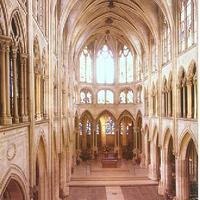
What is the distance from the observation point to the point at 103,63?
1615 inches

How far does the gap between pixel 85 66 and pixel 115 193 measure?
20.0 meters

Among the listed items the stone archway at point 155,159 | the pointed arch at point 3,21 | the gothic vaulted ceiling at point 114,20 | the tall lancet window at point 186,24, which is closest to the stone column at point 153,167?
the stone archway at point 155,159

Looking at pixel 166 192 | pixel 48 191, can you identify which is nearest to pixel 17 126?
pixel 48 191

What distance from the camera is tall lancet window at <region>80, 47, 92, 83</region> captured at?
39.9 m

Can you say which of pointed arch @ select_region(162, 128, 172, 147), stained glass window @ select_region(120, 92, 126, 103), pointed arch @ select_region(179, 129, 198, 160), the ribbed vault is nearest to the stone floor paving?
pointed arch @ select_region(162, 128, 172, 147)

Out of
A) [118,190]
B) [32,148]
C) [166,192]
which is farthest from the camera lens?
[118,190]

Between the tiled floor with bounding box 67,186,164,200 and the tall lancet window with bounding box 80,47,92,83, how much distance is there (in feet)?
57.4

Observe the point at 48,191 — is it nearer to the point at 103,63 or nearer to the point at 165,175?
the point at 165,175

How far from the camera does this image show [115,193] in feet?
81.0

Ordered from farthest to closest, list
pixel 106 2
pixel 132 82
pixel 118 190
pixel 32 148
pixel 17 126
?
pixel 132 82 → pixel 106 2 → pixel 118 190 → pixel 32 148 → pixel 17 126

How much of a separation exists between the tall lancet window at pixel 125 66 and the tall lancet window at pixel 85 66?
4.28 metres

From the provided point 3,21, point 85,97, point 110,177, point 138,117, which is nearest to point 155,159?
point 110,177

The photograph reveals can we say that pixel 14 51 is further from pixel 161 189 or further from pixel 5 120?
pixel 161 189

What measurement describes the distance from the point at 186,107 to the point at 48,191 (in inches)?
407
